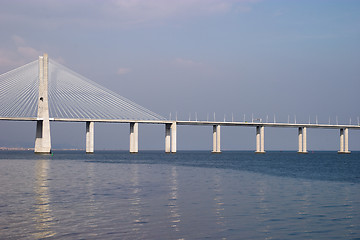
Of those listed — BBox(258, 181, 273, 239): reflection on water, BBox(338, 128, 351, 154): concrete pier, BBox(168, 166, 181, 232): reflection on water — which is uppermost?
BBox(338, 128, 351, 154): concrete pier

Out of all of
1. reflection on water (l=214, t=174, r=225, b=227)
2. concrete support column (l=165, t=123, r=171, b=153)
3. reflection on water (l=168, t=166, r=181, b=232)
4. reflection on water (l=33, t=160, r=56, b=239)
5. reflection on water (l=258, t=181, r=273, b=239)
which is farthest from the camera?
concrete support column (l=165, t=123, r=171, b=153)

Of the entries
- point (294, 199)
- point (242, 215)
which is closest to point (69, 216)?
point (242, 215)

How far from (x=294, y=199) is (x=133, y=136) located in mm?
103757

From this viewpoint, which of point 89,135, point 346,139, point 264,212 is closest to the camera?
point 264,212

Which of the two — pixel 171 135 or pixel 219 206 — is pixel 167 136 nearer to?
pixel 171 135

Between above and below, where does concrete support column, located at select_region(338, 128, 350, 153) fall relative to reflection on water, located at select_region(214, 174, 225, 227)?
above

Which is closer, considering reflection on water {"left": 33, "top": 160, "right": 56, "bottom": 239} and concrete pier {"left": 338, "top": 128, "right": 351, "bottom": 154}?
reflection on water {"left": 33, "top": 160, "right": 56, "bottom": 239}

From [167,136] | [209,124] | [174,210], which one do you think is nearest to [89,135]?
[167,136]

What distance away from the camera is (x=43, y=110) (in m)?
97.9

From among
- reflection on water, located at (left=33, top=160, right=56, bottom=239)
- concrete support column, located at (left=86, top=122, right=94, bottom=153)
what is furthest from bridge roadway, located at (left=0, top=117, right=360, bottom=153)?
reflection on water, located at (left=33, top=160, right=56, bottom=239)

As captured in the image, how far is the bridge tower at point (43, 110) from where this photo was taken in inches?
3841

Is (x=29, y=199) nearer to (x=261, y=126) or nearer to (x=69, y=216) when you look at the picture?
(x=69, y=216)

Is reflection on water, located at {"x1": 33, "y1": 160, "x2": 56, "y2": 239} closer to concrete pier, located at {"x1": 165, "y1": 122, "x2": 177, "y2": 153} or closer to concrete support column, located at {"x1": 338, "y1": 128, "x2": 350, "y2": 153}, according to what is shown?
concrete pier, located at {"x1": 165, "y1": 122, "x2": 177, "y2": 153}

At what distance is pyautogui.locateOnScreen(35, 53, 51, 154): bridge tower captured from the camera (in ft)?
320
